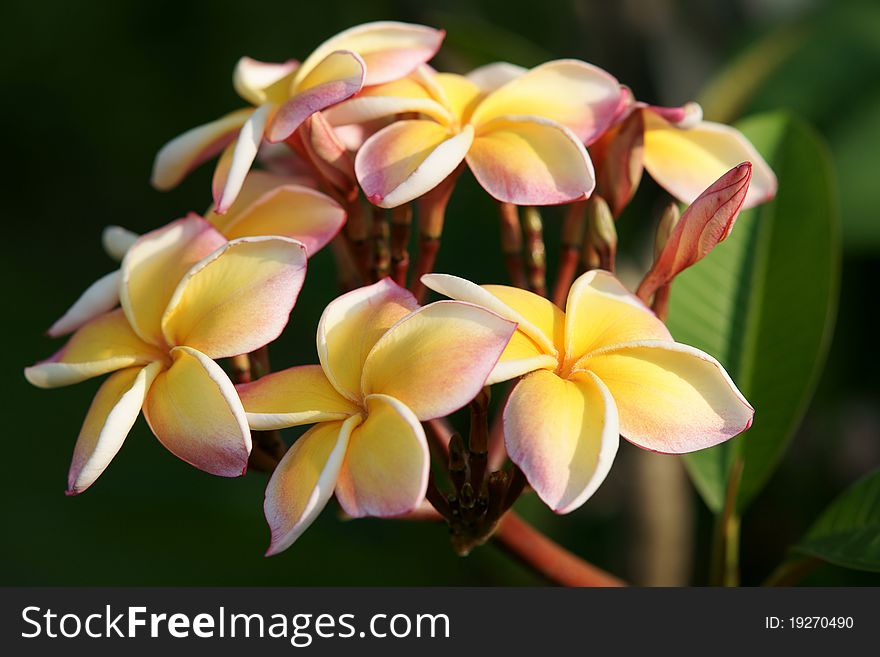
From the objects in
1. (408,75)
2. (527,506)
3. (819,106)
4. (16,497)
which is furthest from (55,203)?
(408,75)

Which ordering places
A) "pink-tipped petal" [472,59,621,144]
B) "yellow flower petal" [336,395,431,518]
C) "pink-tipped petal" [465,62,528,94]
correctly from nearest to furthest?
1. "yellow flower petal" [336,395,431,518]
2. "pink-tipped petal" [472,59,621,144]
3. "pink-tipped petal" [465,62,528,94]

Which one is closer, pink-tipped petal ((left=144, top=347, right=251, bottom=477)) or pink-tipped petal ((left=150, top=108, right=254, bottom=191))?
pink-tipped petal ((left=144, top=347, right=251, bottom=477))

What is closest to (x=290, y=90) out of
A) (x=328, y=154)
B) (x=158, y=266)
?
(x=328, y=154)

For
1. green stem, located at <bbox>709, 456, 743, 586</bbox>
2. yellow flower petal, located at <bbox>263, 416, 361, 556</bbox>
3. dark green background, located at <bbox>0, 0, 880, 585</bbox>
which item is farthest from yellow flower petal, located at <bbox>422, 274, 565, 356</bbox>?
dark green background, located at <bbox>0, 0, 880, 585</bbox>

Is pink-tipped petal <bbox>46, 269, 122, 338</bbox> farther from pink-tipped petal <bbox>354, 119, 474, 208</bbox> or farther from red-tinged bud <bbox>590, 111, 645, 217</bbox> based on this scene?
red-tinged bud <bbox>590, 111, 645, 217</bbox>

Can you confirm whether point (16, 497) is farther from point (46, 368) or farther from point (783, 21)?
point (783, 21)

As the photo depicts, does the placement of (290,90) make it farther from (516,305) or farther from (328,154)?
(516,305)

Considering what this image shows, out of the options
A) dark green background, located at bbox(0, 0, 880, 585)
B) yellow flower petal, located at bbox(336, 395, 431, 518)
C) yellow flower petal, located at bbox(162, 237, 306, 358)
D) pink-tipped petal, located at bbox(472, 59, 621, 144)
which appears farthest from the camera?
dark green background, located at bbox(0, 0, 880, 585)
